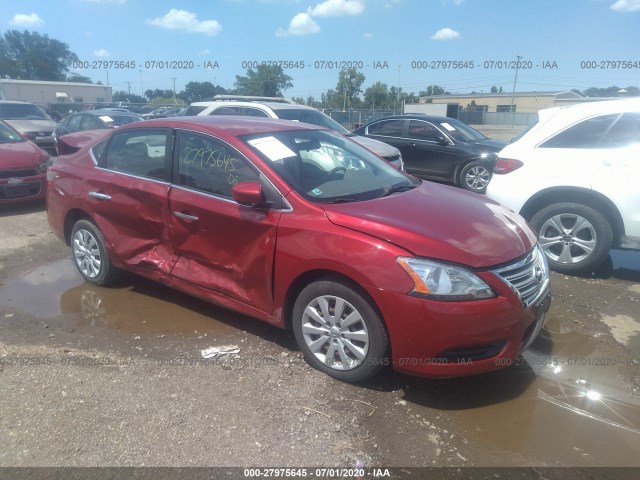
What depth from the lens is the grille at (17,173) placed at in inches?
298

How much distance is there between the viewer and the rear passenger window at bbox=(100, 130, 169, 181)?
4164 millimetres

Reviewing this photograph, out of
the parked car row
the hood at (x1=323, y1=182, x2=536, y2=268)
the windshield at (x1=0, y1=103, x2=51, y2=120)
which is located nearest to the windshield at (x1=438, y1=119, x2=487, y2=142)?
the parked car row

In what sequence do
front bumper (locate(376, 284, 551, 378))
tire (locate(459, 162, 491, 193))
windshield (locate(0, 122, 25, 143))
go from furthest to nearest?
tire (locate(459, 162, 491, 193)), windshield (locate(0, 122, 25, 143)), front bumper (locate(376, 284, 551, 378))

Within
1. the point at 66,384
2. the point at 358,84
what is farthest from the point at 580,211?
the point at 358,84

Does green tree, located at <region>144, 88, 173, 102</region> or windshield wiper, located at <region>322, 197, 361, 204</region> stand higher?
green tree, located at <region>144, 88, 173, 102</region>

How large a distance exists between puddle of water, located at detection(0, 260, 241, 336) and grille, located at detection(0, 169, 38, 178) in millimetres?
3143

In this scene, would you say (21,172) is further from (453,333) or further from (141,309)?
(453,333)

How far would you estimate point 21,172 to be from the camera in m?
7.77

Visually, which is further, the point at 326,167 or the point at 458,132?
the point at 458,132

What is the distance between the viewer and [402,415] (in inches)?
117

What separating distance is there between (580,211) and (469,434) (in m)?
3.22

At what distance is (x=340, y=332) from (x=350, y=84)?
55.1 meters

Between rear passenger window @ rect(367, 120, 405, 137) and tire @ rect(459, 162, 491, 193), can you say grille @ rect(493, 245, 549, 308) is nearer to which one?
tire @ rect(459, 162, 491, 193)

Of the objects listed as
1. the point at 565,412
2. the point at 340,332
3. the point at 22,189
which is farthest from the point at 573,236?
the point at 22,189
